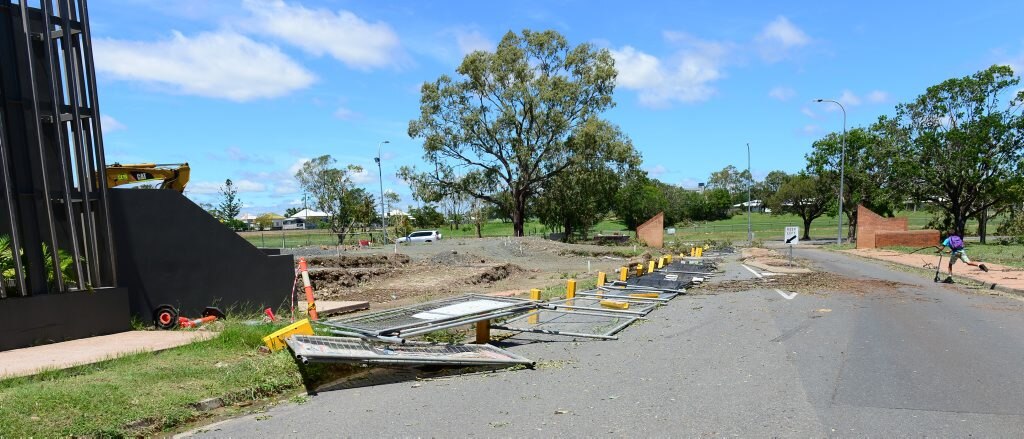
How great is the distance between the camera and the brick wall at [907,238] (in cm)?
3922

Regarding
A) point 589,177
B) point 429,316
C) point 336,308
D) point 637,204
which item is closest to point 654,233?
point 589,177

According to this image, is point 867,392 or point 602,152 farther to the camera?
point 602,152

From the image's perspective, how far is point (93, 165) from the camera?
9820mm

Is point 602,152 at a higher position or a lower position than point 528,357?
higher

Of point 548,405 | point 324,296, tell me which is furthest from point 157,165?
point 548,405

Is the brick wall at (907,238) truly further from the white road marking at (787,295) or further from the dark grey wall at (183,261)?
the dark grey wall at (183,261)

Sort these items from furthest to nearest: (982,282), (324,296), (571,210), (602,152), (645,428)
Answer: (571,210) < (602,152) < (324,296) < (982,282) < (645,428)

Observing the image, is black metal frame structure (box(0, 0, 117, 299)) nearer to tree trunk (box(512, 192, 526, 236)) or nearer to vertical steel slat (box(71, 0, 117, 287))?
vertical steel slat (box(71, 0, 117, 287))

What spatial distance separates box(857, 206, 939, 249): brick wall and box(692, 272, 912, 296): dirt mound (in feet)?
82.3

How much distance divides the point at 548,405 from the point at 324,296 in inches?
546

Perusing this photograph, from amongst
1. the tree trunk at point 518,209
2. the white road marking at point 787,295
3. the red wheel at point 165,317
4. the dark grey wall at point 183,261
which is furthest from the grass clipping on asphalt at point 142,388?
the tree trunk at point 518,209

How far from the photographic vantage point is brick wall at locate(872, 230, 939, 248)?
39.2m

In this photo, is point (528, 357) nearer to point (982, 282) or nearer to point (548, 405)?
point (548, 405)

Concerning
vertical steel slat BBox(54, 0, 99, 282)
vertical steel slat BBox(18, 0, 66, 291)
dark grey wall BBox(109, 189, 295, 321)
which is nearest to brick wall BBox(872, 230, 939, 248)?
dark grey wall BBox(109, 189, 295, 321)
